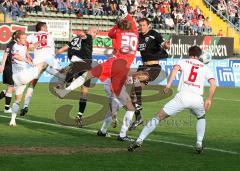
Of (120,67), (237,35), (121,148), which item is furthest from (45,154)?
(237,35)

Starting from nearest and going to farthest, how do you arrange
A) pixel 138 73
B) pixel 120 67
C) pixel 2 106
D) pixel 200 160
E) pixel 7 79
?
pixel 200 160 → pixel 120 67 → pixel 138 73 → pixel 7 79 → pixel 2 106

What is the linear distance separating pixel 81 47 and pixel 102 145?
5748 millimetres

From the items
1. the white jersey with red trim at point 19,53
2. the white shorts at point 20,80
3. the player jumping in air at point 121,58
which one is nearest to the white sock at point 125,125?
the player jumping in air at point 121,58

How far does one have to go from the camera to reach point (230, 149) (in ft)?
43.8

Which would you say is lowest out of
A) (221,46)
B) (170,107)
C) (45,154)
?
(221,46)

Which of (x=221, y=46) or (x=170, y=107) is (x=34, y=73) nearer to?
(x=170, y=107)

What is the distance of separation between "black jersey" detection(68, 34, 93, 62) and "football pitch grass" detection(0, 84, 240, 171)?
188cm

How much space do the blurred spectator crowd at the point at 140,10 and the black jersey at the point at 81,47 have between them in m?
20.1

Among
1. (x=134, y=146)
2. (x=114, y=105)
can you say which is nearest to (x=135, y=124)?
(x=114, y=105)

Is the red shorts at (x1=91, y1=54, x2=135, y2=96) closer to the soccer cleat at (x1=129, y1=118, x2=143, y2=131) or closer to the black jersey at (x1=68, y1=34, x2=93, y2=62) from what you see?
the soccer cleat at (x1=129, y1=118, x2=143, y2=131)

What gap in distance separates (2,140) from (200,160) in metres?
4.38

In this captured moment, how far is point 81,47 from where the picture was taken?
18578 mm

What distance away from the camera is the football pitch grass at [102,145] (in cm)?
1102

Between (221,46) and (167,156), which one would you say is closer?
(167,156)
